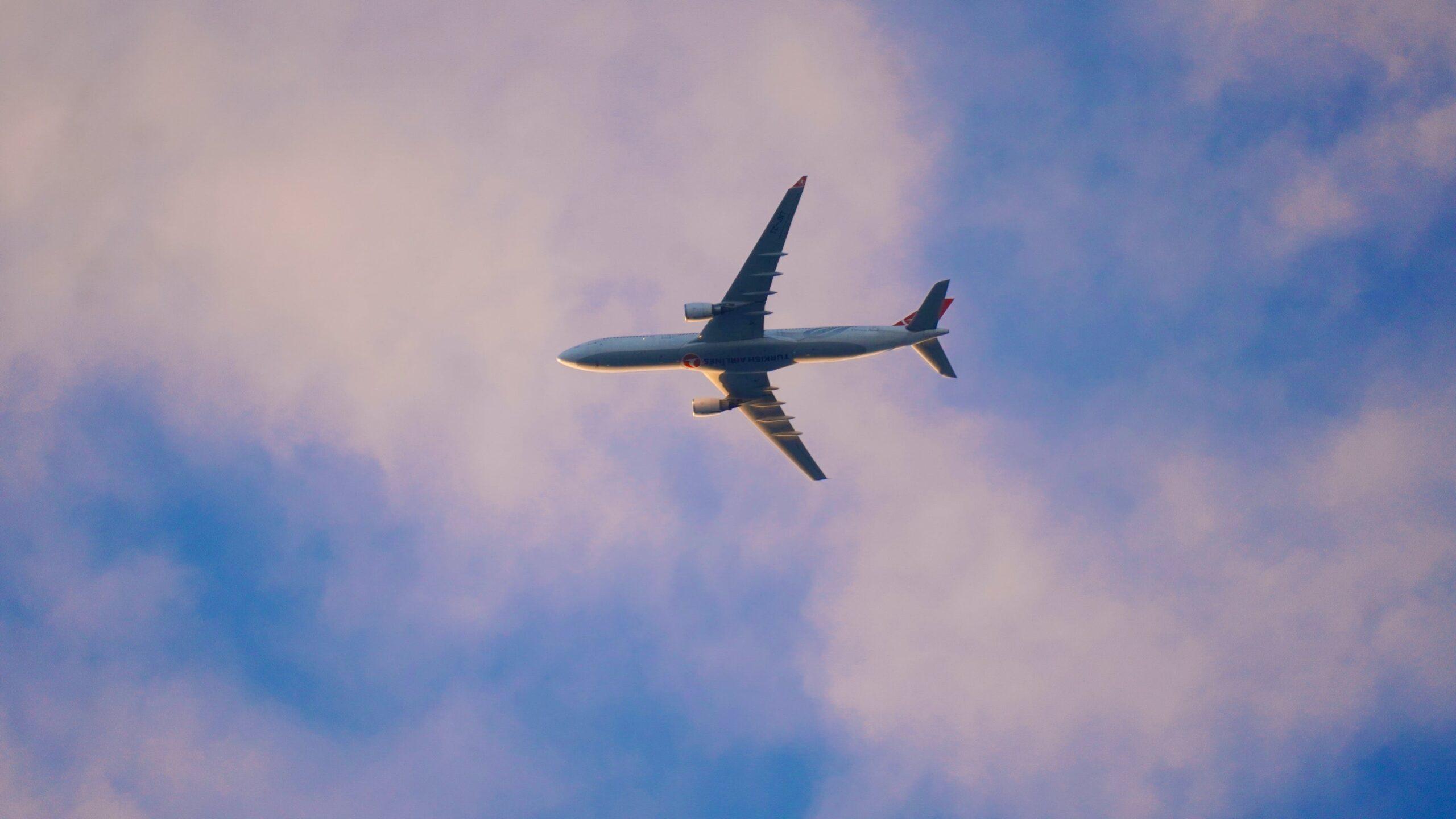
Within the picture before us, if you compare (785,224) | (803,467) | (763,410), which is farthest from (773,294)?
(803,467)

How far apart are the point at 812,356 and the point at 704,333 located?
25.0ft

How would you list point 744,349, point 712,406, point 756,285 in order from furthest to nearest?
point 712,406
point 744,349
point 756,285

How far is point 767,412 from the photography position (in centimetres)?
7806

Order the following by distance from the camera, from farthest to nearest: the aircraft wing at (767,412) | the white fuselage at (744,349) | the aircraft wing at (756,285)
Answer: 1. the aircraft wing at (767,412)
2. the white fuselage at (744,349)
3. the aircraft wing at (756,285)

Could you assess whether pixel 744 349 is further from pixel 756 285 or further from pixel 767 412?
pixel 767 412

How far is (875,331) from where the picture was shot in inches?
2805

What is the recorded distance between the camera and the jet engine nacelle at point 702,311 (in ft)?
230

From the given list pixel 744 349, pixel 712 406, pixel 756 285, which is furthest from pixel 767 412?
pixel 756 285

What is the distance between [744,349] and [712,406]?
5968 millimetres

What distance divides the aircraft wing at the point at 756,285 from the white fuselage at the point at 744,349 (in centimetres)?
68

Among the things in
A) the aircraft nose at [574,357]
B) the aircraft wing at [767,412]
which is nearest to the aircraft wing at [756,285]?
the aircraft wing at [767,412]

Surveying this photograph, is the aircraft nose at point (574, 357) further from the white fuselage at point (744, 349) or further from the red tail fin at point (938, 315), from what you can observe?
the red tail fin at point (938, 315)

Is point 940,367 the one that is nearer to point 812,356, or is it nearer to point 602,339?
point 812,356

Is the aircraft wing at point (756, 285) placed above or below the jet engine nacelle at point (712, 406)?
above
